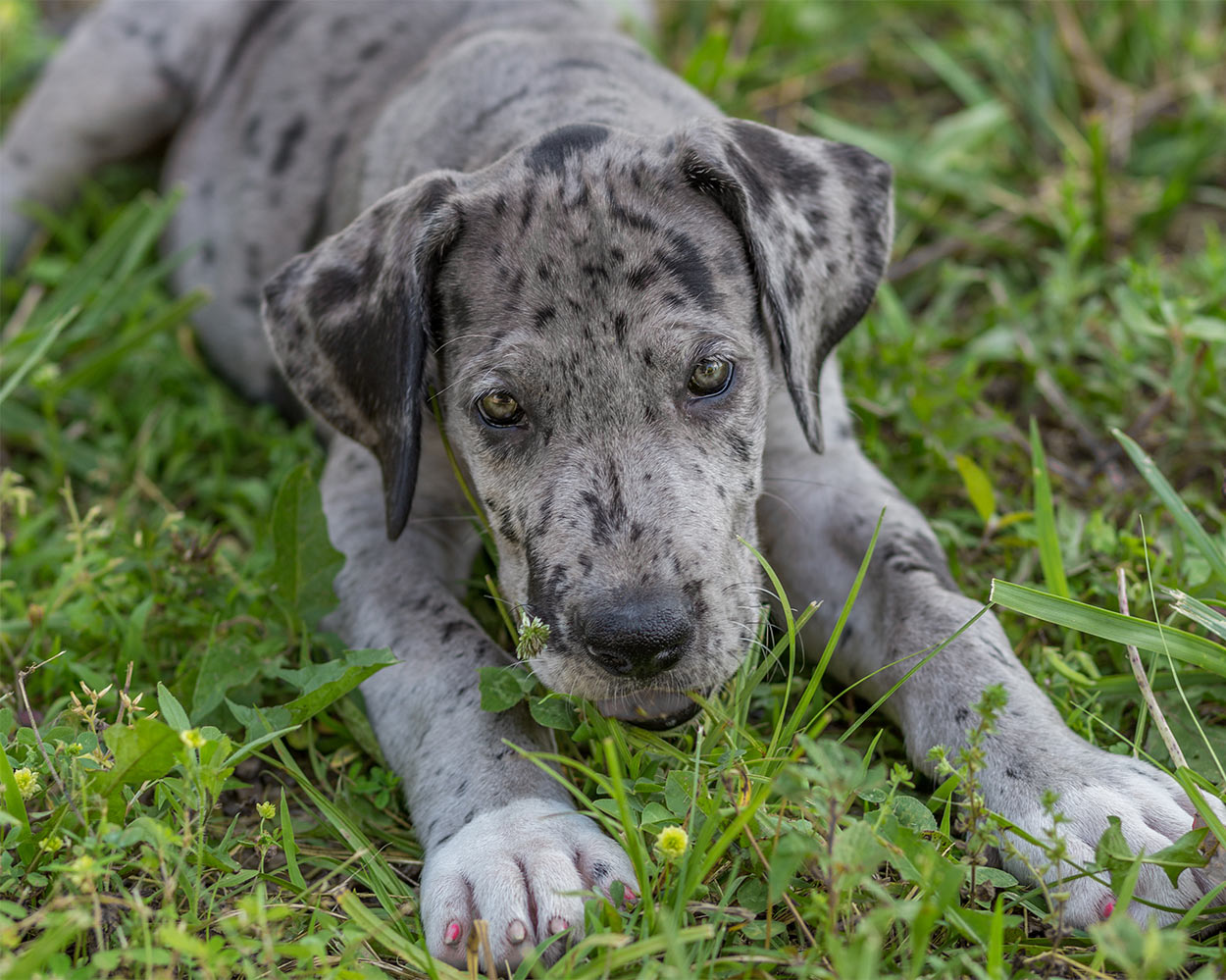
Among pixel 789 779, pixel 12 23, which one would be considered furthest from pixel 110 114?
pixel 789 779

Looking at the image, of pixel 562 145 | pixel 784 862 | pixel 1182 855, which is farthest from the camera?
pixel 562 145

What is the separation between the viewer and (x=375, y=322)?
379 cm

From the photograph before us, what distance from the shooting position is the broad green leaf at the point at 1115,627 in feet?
11.5

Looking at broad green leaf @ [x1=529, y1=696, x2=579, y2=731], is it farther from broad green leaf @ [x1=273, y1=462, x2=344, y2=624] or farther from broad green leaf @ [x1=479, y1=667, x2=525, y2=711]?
broad green leaf @ [x1=273, y1=462, x2=344, y2=624]

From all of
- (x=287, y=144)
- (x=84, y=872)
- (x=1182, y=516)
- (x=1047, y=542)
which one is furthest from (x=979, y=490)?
(x=287, y=144)

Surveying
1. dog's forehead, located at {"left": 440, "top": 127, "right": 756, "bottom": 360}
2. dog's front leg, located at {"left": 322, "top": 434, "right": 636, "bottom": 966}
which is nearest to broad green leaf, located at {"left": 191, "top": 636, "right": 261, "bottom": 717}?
dog's front leg, located at {"left": 322, "top": 434, "right": 636, "bottom": 966}

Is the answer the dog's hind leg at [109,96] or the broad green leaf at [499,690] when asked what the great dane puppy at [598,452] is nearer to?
the broad green leaf at [499,690]

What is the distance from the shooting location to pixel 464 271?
12.2 ft

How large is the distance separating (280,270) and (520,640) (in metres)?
1.58

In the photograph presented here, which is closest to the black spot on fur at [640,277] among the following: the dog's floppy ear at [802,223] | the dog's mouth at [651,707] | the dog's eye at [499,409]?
the dog's floppy ear at [802,223]

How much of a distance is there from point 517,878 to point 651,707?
1.94 feet

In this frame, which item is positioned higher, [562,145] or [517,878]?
[562,145]

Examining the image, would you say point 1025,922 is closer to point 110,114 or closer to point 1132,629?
point 1132,629

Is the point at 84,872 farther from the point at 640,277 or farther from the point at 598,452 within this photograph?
the point at 640,277
